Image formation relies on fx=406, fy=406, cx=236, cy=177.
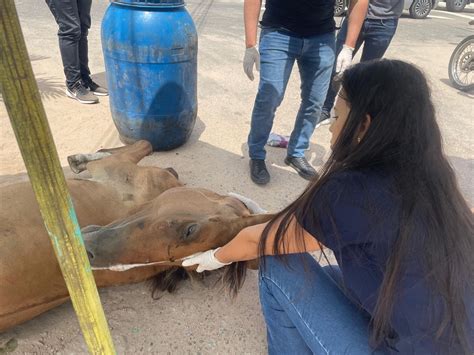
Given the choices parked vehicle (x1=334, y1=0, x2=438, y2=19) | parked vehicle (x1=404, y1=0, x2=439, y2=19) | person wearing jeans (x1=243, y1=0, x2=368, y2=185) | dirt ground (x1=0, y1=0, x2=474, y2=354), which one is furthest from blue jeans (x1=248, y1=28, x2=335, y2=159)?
parked vehicle (x1=404, y1=0, x2=439, y2=19)

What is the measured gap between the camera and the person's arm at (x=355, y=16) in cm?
301

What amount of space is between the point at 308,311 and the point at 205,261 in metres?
0.47

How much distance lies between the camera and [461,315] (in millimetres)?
1154

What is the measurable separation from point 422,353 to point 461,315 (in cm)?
17

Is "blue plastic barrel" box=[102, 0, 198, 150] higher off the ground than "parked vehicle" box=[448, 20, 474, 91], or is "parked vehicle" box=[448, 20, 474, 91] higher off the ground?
"blue plastic barrel" box=[102, 0, 198, 150]

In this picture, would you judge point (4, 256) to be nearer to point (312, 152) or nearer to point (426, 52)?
point (312, 152)

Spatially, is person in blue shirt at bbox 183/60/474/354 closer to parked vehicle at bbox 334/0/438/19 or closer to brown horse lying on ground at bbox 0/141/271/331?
brown horse lying on ground at bbox 0/141/271/331

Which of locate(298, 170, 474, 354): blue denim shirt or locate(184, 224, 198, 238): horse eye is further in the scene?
locate(184, 224, 198, 238): horse eye

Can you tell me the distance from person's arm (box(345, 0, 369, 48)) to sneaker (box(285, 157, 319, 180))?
986mm

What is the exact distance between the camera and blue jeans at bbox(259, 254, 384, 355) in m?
1.40

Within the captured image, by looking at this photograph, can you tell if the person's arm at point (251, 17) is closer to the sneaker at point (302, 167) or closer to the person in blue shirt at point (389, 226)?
the sneaker at point (302, 167)

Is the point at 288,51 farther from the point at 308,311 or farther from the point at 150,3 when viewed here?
the point at 308,311

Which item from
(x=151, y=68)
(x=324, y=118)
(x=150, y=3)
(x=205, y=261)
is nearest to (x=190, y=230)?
(x=205, y=261)

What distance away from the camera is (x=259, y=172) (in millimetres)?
3219
